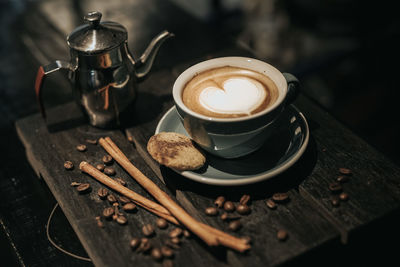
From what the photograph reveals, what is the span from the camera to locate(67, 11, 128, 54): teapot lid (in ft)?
3.76

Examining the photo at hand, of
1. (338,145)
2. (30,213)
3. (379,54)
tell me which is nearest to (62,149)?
(30,213)

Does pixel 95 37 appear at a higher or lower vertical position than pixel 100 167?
higher

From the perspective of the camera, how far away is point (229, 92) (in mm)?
1130

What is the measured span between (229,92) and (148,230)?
16.5 inches

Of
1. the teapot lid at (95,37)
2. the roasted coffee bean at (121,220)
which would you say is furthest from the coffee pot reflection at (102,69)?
the roasted coffee bean at (121,220)

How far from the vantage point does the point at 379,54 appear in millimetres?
2668

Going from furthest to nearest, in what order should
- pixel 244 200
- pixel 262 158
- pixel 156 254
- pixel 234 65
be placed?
pixel 234 65 < pixel 262 158 < pixel 244 200 < pixel 156 254

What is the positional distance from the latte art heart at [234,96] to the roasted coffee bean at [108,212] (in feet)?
1.13

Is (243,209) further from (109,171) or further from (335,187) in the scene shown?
(109,171)

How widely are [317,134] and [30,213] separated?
0.82 meters

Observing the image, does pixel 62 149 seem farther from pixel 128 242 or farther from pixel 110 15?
pixel 110 15

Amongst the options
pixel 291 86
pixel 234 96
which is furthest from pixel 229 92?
pixel 291 86

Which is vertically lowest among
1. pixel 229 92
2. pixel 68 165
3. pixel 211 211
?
pixel 68 165

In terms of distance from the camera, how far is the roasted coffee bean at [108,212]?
988 millimetres
